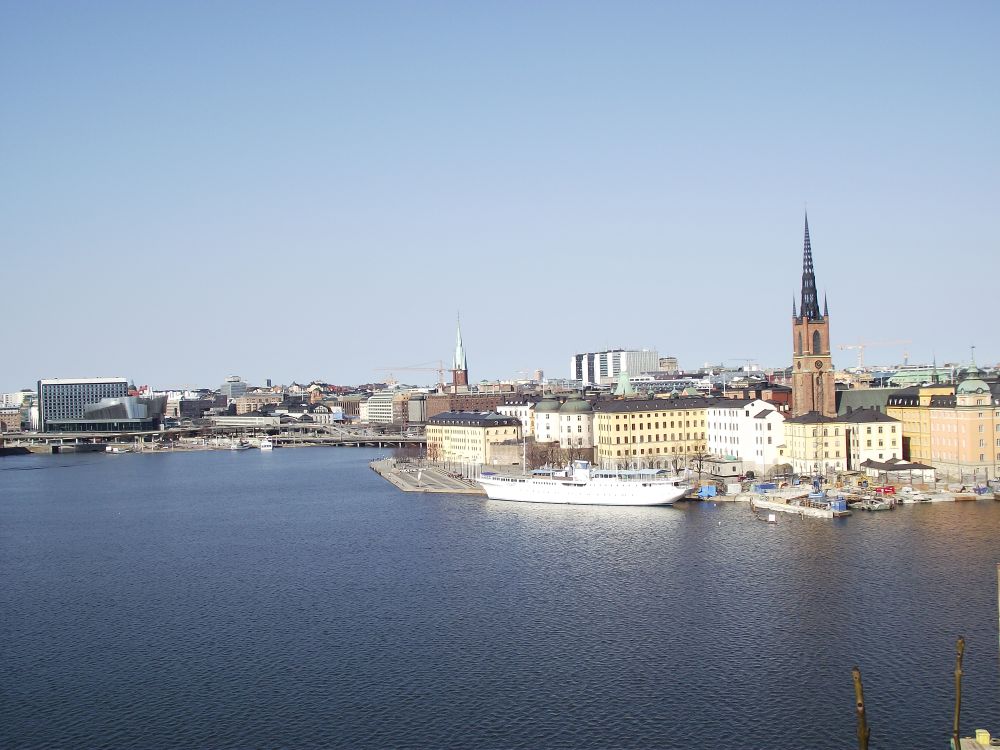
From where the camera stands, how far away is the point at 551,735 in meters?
19.2

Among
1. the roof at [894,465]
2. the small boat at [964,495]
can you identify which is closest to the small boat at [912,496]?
the small boat at [964,495]

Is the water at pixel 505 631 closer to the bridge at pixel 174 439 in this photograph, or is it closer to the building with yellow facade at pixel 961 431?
the building with yellow facade at pixel 961 431

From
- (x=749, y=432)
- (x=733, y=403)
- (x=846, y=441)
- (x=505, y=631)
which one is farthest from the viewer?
(x=733, y=403)

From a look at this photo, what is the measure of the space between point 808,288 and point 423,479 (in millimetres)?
23901

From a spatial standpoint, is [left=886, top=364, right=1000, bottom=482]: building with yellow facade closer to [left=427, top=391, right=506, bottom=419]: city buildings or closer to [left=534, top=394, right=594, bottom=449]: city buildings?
[left=534, top=394, right=594, bottom=449]: city buildings

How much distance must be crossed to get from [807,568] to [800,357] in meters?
29.4

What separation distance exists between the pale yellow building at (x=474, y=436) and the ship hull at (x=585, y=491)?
14981mm

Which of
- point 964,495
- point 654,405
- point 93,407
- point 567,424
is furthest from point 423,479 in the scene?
point 93,407

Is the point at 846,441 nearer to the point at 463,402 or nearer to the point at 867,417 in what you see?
the point at 867,417

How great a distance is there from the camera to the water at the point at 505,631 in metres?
19.9

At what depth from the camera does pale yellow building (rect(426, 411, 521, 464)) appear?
228 feet

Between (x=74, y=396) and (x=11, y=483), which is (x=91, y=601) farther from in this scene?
(x=74, y=396)

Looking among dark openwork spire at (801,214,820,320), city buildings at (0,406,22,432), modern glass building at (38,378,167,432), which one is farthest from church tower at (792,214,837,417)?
city buildings at (0,406,22,432)

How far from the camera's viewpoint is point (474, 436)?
71125 millimetres
